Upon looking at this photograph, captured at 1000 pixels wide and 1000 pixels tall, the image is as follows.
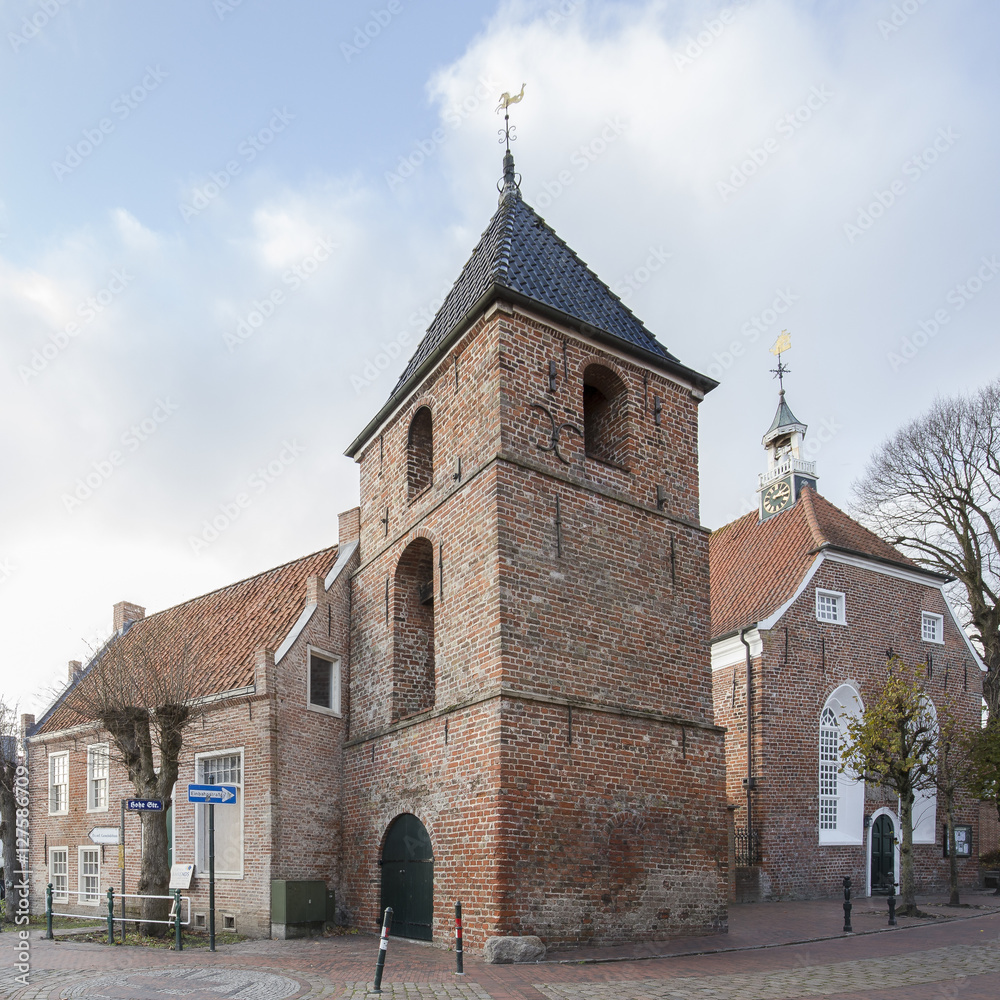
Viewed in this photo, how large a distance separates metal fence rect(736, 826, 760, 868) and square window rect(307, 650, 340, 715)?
10063mm

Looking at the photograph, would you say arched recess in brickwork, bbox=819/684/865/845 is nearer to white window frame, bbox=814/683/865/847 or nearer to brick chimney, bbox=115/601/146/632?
white window frame, bbox=814/683/865/847

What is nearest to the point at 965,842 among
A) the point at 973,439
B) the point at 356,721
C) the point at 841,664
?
the point at 841,664

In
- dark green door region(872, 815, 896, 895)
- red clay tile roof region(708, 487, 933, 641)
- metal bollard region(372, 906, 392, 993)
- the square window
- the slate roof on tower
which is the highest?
the slate roof on tower

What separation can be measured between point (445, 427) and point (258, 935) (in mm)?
8866

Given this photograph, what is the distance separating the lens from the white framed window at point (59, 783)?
21.4 meters

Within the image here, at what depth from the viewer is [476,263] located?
659 inches

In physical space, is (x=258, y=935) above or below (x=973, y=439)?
below

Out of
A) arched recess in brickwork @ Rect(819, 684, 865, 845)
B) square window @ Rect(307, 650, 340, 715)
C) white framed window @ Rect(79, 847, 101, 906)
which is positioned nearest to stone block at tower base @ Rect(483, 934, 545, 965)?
square window @ Rect(307, 650, 340, 715)

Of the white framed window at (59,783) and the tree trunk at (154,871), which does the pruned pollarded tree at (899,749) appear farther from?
the white framed window at (59,783)

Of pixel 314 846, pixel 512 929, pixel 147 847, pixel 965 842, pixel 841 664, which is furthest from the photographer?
pixel 965 842

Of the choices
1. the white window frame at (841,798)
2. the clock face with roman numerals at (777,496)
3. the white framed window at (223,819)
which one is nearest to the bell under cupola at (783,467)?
the clock face with roman numerals at (777,496)

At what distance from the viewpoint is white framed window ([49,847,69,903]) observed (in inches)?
818

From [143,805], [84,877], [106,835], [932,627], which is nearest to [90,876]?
[84,877]

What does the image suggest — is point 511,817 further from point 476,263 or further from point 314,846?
point 476,263
